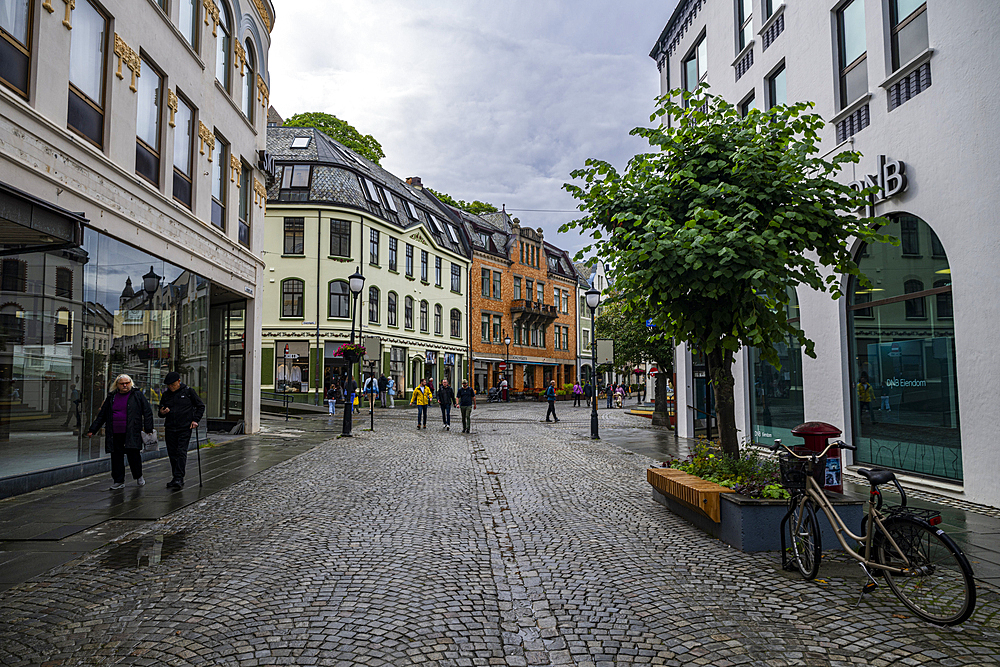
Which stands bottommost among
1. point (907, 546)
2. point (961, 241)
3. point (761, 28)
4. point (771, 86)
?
point (907, 546)

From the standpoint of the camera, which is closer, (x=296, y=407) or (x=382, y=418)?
(x=382, y=418)

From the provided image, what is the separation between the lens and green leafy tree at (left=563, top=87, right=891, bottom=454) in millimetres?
6934

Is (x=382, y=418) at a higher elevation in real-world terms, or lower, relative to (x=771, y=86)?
lower

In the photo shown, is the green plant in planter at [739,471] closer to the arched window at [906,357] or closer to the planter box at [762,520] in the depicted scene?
the planter box at [762,520]

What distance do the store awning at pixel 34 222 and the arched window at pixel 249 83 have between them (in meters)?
11.3

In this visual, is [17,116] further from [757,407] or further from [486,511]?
[757,407]

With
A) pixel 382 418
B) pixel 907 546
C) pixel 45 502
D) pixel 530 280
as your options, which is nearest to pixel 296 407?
pixel 382 418

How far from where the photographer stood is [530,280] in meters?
58.7

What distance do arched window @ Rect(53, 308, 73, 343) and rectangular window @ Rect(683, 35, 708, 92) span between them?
48.5ft

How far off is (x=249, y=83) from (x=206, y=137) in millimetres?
4604

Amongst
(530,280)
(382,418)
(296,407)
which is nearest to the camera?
(382,418)

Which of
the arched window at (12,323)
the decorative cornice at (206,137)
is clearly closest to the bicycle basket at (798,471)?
Result: the arched window at (12,323)

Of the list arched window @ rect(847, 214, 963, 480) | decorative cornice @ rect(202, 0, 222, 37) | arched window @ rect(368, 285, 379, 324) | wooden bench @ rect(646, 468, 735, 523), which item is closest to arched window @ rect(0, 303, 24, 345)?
wooden bench @ rect(646, 468, 735, 523)

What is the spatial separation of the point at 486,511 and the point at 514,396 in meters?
43.7
